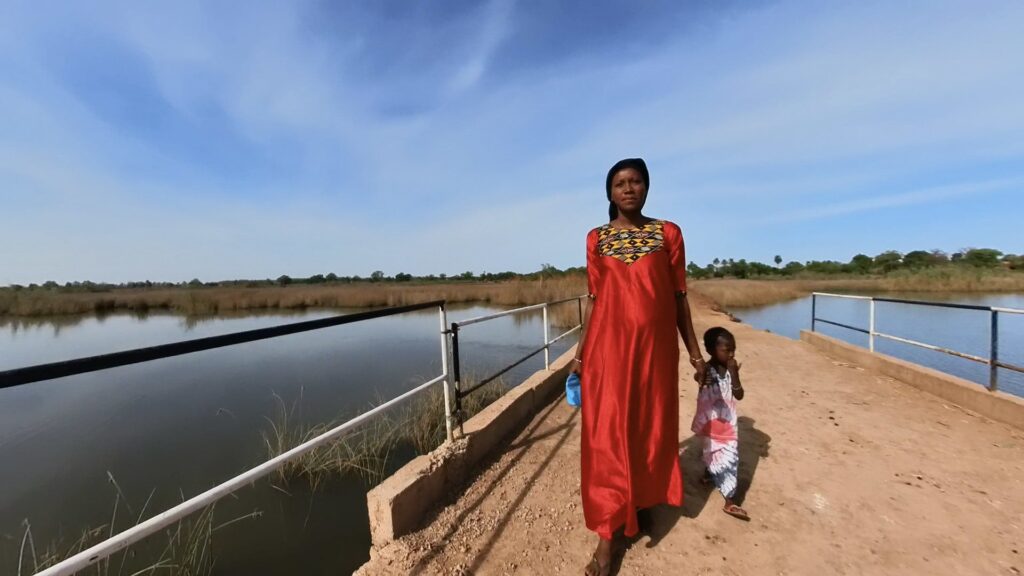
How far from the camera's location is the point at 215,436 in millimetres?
5918

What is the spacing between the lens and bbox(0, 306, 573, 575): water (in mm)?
3629

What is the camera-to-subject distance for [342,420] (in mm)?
6176

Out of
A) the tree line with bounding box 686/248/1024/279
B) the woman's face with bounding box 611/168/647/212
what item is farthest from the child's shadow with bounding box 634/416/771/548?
the tree line with bounding box 686/248/1024/279

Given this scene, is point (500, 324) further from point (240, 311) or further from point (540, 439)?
point (240, 311)

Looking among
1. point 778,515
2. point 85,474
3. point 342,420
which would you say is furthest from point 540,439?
point 85,474

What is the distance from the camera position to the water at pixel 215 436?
3.63 meters

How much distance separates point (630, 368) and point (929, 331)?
17292 millimetres

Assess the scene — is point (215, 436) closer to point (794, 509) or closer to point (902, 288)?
point (794, 509)

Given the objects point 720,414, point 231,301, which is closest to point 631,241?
point 720,414

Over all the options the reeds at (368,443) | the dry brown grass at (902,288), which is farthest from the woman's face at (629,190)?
the dry brown grass at (902,288)

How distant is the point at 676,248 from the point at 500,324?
15.7 metres

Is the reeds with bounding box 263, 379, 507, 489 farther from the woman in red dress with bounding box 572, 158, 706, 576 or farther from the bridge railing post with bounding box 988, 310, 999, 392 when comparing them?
the bridge railing post with bounding box 988, 310, 999, 392

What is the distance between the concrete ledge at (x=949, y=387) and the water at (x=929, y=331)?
2.93 meters

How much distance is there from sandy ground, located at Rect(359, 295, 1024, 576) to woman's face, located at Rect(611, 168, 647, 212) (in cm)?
175
